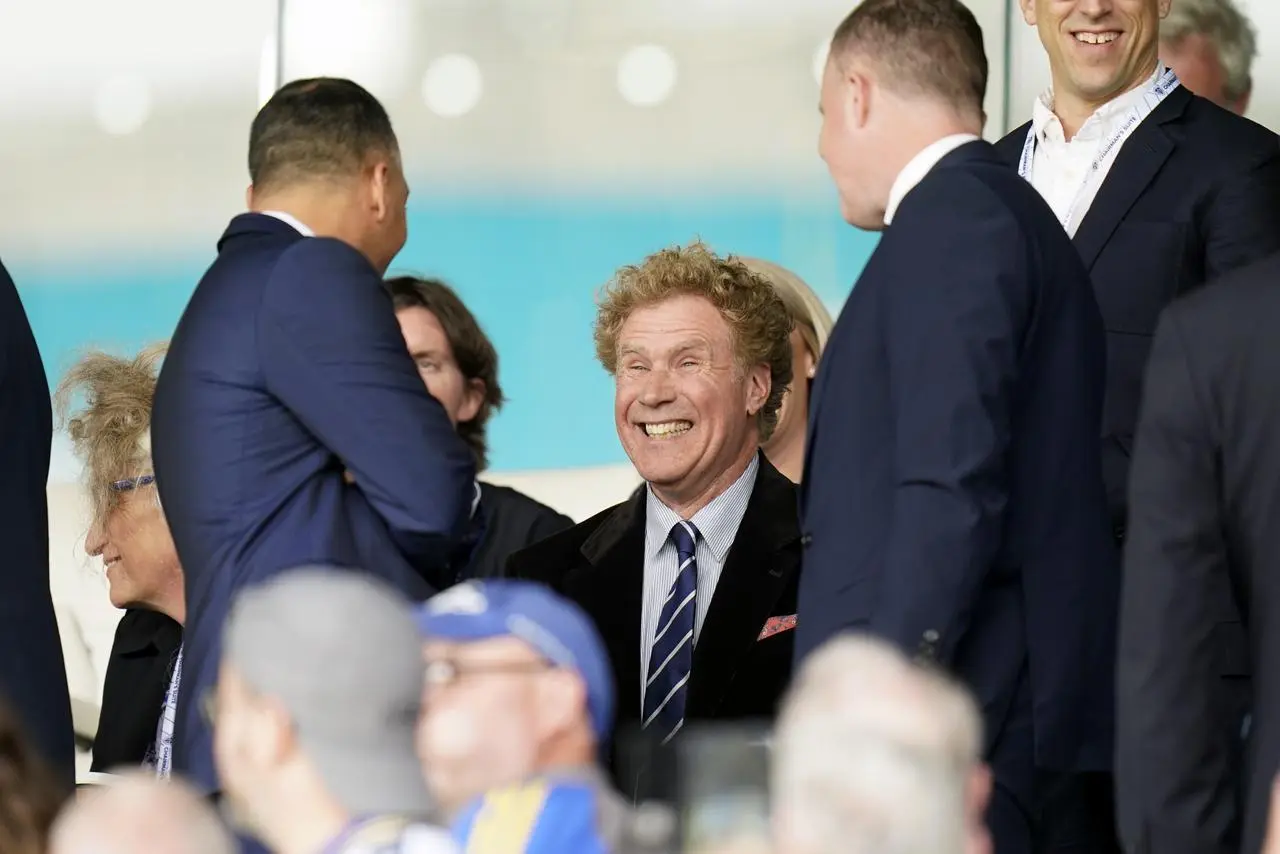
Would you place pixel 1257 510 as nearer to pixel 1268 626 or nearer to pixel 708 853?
pixel 1268 626

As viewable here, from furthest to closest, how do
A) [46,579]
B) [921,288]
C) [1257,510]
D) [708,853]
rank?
1. [46,579]
2. [921,288]
3. [1257,510]
4. [708,853]

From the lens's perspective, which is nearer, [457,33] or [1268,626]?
[1268,626]

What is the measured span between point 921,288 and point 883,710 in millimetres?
1323

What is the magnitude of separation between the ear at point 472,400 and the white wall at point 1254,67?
1558mm

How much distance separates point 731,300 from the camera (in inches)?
162

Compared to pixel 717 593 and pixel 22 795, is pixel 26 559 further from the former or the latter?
pixel 22 795

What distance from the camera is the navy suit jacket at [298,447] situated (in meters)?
3.43

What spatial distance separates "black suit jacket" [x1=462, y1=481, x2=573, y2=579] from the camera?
191 inches

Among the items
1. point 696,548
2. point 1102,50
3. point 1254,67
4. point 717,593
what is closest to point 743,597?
point 717,593

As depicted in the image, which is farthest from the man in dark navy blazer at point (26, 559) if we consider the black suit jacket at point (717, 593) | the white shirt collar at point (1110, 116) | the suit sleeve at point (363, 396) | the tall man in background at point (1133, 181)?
the white shirt collar at point (1110, 116)

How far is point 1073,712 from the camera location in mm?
3115

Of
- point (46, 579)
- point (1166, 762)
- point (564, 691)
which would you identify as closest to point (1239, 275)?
point (1166, 762)

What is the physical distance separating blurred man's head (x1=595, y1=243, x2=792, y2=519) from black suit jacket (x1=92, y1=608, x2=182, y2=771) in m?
0.98

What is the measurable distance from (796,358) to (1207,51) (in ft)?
3.88
